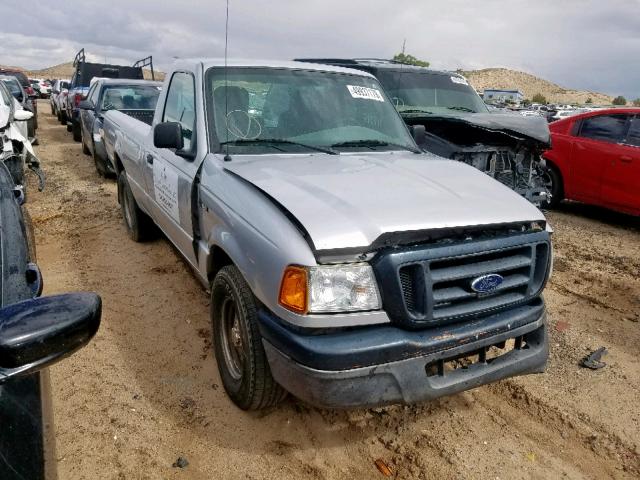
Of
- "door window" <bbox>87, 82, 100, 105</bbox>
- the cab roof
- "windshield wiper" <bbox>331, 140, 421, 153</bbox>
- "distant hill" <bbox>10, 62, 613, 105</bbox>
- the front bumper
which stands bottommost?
the front bumper

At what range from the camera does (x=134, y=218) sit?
548 cm

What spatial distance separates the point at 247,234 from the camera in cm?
246

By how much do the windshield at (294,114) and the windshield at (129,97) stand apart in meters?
6.07

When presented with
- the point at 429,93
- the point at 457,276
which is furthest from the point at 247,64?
the point at 429,93

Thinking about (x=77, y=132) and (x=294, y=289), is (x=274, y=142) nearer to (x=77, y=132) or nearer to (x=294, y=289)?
(x=294, y=289)

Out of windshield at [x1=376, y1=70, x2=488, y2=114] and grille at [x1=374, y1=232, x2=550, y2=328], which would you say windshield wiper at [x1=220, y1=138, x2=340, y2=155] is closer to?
grille at [x1=374, y1=232, x2=550, y2=328]

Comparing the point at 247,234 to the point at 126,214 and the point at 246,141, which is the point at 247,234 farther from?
the point at 126,214

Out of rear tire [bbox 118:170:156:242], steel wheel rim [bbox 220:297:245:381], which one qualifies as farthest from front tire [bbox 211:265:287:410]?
rear tire [bbox 118:170:156:242]

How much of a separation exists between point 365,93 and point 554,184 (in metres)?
5.19

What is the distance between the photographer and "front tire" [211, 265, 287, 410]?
248cm

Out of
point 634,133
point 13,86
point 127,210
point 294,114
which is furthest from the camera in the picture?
point 13,86

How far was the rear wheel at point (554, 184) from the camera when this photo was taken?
7.77 m

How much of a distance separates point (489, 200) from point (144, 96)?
26.3ft

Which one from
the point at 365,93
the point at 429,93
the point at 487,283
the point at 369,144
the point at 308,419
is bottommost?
the point at 308,419
